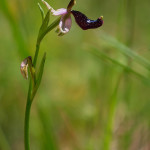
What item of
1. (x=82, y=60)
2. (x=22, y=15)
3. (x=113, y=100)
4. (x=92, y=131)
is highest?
(x=22, y=15)

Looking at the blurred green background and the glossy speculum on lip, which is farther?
the blurred green background

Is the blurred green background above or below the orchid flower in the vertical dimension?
below

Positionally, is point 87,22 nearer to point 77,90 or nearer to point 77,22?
point 77,22

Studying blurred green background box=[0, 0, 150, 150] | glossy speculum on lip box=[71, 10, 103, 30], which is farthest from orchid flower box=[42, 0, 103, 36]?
blurred green background box=[0, 0, 150, 150]

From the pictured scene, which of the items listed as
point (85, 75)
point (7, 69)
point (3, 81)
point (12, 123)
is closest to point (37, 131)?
point (12, 123)

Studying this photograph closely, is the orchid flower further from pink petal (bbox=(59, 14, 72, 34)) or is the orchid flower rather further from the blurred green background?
the blurred green background

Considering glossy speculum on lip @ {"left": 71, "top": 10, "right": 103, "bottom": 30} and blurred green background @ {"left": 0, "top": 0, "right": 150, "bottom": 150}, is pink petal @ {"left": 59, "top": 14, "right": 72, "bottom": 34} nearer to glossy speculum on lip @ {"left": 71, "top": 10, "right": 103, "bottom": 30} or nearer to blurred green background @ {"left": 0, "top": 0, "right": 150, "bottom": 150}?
glossy speculum on lip @ {"left": 71, "top": 10, "right": 103, "bottom": 30}

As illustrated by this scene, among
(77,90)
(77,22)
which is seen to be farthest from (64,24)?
(77,90)

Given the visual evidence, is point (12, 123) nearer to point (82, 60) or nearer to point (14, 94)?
point (14, 94)

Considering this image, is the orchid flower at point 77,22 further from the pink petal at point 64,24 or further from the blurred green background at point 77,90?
the blurred green background at point 77,90
